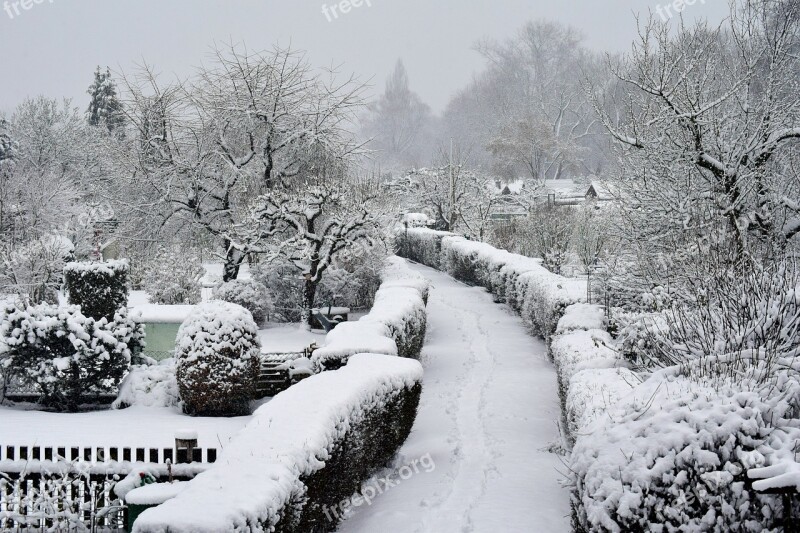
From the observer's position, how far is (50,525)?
5.72 meters

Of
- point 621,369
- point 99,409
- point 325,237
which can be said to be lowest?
point 99,409

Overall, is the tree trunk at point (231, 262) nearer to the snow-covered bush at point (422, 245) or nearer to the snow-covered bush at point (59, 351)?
the snow-covered bush at point (59, 351)

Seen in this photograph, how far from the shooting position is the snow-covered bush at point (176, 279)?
1831cm

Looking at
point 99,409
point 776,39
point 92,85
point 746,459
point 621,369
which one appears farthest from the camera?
point 92,85

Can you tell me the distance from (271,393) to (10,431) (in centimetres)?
378

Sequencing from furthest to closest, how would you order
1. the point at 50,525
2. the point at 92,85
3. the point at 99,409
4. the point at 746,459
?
the point at 92,85
the point at 99,409
the point at 50,525
the point at 746,459

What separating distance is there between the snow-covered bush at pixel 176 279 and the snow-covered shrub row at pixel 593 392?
13.6m

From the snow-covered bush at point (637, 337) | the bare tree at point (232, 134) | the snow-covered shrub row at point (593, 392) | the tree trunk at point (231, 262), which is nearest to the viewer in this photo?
the snow-covered shrub row at point (593, 392)

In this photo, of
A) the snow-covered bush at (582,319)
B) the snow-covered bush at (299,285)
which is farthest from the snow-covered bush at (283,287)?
the snow-covered bush at (582,319)

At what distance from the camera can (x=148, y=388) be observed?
440 inches

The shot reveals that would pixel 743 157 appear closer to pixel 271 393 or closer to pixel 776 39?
pixel 776 39

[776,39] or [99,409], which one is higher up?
[776,39]

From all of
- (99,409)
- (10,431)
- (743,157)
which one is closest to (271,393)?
(99,409)

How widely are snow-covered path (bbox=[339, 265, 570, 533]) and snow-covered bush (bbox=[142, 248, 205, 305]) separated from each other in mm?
7763
